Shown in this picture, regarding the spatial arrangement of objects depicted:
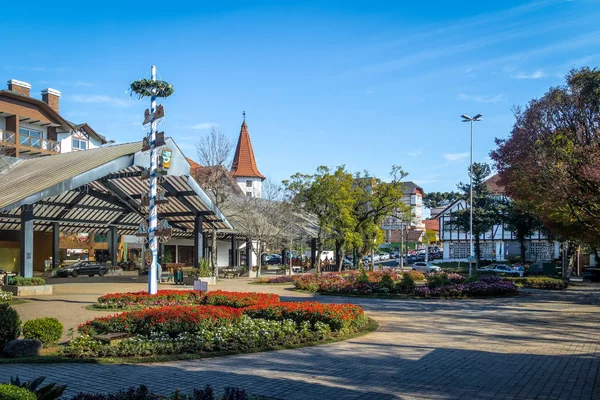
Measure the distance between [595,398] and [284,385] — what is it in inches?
175

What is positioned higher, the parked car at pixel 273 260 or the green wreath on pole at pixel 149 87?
the green wreath on pole at pixel 149 87

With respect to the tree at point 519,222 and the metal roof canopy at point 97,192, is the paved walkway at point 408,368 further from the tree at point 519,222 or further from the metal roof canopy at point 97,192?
the tree at point 519,222

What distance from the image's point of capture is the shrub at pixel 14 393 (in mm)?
4520

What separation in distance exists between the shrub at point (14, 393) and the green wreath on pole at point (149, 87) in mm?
16691

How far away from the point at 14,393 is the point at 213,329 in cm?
695

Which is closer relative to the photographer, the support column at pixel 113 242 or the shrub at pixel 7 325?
the shrub at pixel 7 325

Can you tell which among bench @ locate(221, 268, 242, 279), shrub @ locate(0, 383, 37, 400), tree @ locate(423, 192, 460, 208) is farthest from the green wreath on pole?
tree @ locate(423, 192, 460, 208)

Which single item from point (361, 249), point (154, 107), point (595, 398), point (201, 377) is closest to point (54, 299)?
point (154, 107)

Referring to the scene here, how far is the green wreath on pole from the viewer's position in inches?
785

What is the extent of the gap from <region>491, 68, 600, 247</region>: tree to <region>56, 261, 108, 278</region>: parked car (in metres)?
30.9

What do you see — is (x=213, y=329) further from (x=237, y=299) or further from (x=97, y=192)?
(x=97, y=192)

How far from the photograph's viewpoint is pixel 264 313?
1370 cm

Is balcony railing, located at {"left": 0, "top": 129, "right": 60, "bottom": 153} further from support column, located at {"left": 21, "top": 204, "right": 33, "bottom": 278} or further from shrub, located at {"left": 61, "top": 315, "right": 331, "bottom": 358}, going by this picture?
shrub, located at {"left": 61, "top": 315, "right": 331, "bottom": 358}

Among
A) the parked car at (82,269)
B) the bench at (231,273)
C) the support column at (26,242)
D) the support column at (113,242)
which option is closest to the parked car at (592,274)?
the bench at (231,273)
